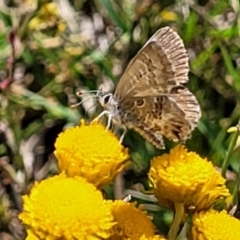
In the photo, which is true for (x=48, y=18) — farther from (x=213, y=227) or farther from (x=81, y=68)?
(x=213, y=227)

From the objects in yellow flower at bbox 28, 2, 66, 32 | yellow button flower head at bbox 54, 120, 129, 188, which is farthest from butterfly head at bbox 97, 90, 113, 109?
yellow flower at bbox 28, 2, 66, 32

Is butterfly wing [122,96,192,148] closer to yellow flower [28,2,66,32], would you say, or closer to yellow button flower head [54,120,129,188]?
yellow button flower head [54,120,129,188]

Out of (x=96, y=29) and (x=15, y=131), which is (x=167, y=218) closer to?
(x=15, y=131)

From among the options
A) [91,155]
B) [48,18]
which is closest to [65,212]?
[91,155]

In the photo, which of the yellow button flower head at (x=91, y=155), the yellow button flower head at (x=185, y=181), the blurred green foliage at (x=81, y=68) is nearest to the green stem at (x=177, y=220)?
the yellow button flower head at (x=185, y=181)

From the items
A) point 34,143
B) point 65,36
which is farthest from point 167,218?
point 65,36

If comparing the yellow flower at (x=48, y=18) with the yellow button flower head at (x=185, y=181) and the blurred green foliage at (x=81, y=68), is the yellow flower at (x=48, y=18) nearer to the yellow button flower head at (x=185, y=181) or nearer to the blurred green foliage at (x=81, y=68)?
the blurred green foliage at (x=81, y=68)
